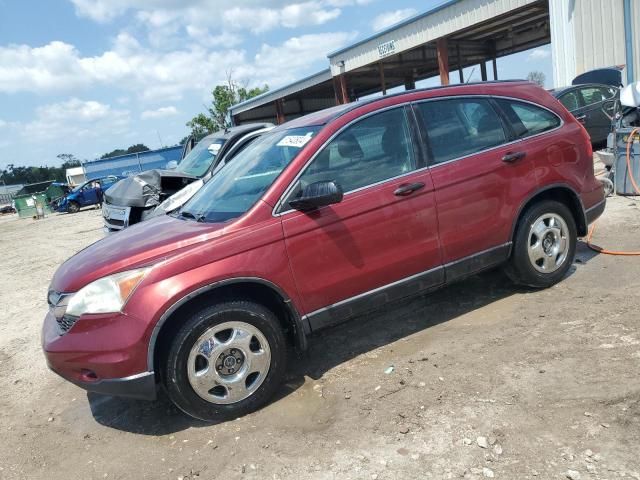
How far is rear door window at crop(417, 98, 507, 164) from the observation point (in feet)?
13.3

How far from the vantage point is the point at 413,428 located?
2.96m

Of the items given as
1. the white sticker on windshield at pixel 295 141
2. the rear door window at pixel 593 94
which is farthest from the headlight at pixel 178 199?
the rear door window at pixel 593 94

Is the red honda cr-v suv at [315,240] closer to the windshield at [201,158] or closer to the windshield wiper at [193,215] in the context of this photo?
the windshield wiper at [193,215]

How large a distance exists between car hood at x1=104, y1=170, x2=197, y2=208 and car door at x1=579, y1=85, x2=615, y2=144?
333 inches

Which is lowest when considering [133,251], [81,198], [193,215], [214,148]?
[81,198]

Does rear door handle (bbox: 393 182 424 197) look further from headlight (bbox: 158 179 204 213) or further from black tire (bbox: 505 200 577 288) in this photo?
headlight (bbox: 158 179 204 213)

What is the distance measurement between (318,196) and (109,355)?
5.25ft

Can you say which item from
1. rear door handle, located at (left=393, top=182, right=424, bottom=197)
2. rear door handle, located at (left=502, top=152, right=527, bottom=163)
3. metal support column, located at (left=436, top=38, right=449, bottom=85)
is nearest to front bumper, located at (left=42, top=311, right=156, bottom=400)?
rear door handle, located at (left=393, top=182, right=424, bottom=197)

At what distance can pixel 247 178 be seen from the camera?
3.90 m

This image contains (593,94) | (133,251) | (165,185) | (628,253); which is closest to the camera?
(133,251)

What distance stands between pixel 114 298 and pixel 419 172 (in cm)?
230

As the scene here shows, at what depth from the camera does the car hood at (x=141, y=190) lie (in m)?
7.48

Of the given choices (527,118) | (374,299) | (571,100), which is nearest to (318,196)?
(374,299)

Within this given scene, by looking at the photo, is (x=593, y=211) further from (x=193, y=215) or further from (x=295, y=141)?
(x=193, y=215)
